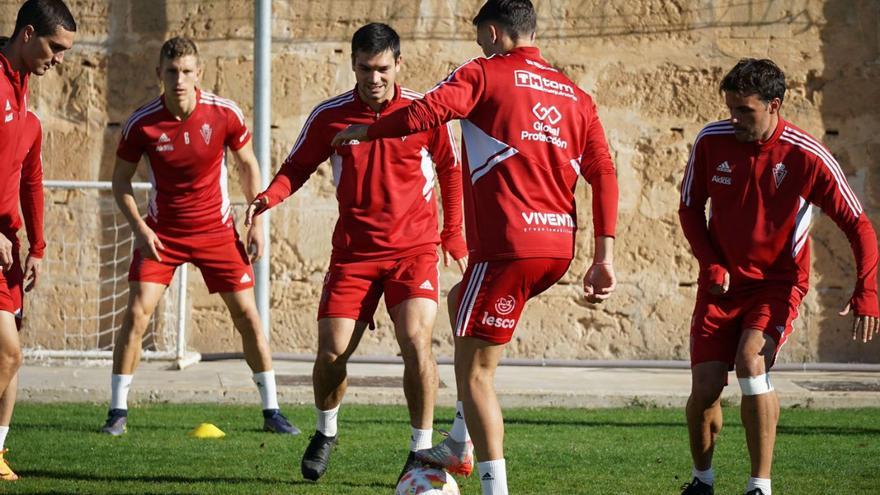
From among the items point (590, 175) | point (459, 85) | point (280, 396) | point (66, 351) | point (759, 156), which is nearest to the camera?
point (459, 85)

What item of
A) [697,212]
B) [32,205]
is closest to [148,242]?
[32,205]

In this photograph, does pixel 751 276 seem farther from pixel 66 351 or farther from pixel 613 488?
pixel 66 351

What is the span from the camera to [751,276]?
6.47m

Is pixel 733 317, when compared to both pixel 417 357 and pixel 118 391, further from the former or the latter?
pixel 118 391

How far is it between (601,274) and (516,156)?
2.05 ft

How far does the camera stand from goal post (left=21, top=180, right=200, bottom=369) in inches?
507

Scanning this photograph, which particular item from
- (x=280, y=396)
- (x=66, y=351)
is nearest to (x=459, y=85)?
(x=280, y=396)

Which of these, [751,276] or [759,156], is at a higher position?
[759,156]

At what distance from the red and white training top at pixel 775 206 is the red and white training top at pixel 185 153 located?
Answer: 11.5 feet

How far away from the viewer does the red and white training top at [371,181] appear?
23.8ft

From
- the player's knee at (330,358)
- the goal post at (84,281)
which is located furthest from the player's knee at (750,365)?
the goal post at (84,281)

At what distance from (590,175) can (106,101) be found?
26.8ft

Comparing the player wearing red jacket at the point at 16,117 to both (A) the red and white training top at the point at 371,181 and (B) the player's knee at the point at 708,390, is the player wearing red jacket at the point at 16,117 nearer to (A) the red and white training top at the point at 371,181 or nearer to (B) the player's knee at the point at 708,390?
(A) the red and white training top at the point at 371,181

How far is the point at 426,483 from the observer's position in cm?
593
